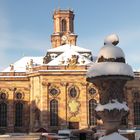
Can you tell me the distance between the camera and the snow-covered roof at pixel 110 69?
12578 millimetres

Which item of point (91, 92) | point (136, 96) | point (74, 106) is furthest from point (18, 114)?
point (136, 96)

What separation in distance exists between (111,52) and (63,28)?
65.7 metres

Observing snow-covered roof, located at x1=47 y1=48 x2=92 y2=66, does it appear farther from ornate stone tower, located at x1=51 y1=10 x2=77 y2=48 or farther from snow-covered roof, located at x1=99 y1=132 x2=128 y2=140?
snow-covered roof, located at x1=99 y1=132 x2=128 y2=140

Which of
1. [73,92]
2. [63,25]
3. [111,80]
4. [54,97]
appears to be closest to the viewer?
[111,80]

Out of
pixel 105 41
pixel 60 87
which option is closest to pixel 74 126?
pixel 60 87

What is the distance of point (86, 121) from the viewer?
5531cm

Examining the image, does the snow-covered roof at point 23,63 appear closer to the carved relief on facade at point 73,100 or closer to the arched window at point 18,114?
the arched window at point 18,114

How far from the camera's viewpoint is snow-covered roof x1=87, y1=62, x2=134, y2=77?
12.6 m

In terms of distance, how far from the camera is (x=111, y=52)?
42.8 ft

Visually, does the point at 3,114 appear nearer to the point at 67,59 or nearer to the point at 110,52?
the point at 67,59

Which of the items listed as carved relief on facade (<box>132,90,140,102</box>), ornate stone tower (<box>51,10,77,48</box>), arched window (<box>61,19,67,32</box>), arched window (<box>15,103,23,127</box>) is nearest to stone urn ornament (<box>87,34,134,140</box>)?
carved relief on facade (<box>132,90,140,102</box>)

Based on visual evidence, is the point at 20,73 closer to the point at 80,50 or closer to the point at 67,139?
the point at 80,50

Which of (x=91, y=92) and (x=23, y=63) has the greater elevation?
(x=23, y=63)

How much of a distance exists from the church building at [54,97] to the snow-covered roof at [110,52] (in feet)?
135
